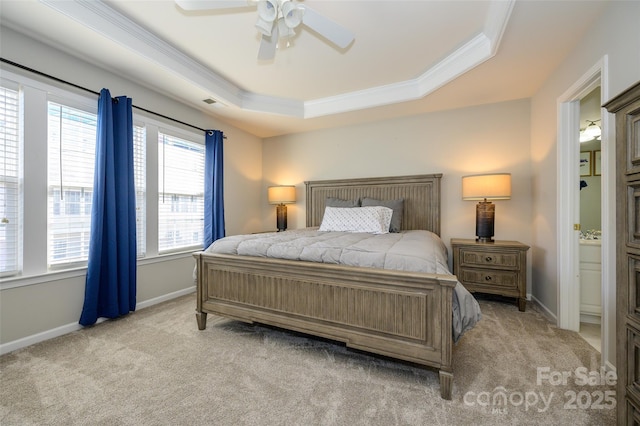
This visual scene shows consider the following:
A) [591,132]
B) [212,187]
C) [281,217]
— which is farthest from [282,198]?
[591,132]

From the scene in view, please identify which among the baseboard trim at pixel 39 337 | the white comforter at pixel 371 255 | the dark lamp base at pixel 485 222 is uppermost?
the dark lamp base at pixel 485 222

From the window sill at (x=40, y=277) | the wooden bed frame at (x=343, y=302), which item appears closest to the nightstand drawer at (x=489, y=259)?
the wooden bed frame at (x=343, y=302)

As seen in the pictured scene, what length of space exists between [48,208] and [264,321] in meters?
2.12

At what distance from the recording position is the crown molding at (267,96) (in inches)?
77.4

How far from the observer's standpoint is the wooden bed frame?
5.07ft

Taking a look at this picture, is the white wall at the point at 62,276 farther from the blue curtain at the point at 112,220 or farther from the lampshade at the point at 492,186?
the lampshade at the point at 492,186

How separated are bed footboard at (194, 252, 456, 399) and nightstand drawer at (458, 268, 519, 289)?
1703 mm

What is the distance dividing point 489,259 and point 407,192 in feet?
4.39

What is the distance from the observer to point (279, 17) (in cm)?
173

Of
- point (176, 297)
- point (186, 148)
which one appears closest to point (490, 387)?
point (176, 297)

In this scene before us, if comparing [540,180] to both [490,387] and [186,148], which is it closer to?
[490,387]

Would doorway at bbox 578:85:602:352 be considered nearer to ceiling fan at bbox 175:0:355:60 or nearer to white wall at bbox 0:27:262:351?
ceiling fan at bbox 175:0:355:60

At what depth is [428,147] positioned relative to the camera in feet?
12.1

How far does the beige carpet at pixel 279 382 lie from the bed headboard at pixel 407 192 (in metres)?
1.62
